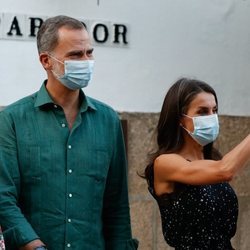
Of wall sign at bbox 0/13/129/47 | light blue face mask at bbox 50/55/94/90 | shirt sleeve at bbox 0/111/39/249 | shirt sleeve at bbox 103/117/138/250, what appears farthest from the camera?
wall sign at bbox 0/13/129/47

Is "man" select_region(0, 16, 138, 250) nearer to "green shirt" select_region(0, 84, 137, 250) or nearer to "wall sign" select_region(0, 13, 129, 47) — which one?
"green shirt" select_region(0, 84, 137, 250)

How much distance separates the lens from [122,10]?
5.74m

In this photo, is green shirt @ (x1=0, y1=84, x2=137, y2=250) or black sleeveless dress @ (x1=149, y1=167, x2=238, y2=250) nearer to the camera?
green shirt @ (x1=0, y1=84, x2=137, y2=250)

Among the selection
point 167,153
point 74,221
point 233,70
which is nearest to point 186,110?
point 167,153

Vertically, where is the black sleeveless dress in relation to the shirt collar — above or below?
below

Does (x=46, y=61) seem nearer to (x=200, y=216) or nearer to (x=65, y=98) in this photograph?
(x=65, y=98)

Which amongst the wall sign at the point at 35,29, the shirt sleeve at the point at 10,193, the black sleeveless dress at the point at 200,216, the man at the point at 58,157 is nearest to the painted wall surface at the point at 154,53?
the wall sign at the point at 35,29

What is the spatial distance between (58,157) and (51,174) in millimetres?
83

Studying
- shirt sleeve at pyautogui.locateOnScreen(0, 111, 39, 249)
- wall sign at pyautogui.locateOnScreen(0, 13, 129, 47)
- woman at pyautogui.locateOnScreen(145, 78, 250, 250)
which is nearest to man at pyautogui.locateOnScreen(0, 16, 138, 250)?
shirt sleeve at pyautogui.locateOnScreen(0, 111, 39, 249)

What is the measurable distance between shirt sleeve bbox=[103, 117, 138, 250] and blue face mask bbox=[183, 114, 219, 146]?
1.21 ft

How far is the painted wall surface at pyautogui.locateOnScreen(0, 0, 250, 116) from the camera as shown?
5484mm

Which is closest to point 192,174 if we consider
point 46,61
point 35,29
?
point 46,61

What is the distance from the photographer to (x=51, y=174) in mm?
3668

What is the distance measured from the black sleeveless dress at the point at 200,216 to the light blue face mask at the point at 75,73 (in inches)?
27.0
